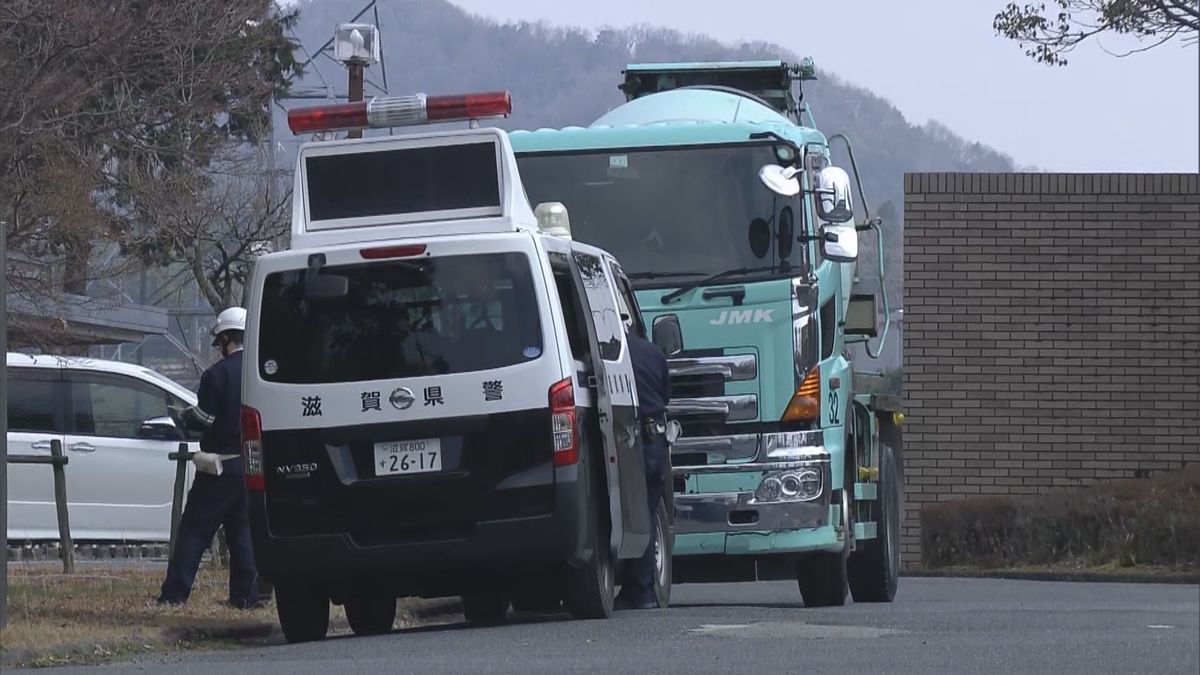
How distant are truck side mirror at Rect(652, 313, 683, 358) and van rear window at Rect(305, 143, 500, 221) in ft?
5.63

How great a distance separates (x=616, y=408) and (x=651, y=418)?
81 cm

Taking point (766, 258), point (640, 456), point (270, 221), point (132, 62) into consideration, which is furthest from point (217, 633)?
point (270, 221)

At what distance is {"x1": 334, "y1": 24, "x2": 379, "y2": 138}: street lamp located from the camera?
17.7 meters

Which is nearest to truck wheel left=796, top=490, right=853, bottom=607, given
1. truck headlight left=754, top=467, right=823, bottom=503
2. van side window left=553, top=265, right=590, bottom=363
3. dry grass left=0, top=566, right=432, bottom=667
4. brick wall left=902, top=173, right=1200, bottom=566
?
truck headlight left=754, top=467, right=823, bottom=503

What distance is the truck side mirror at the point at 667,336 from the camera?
1248 centimetres

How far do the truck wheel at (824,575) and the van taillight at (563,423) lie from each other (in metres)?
3.56

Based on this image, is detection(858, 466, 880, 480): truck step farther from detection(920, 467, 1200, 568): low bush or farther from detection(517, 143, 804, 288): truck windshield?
detection(920, 467, 1200, 568): low bush

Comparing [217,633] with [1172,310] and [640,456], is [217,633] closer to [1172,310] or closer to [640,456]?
[640,456]

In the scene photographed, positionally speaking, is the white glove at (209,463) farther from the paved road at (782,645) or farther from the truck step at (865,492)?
the truck step at (865,492)

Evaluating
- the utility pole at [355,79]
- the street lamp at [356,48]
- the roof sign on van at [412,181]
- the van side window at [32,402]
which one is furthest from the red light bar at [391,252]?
the van side window at [32,402]

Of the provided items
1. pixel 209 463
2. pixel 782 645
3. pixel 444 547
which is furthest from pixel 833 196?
pixel 209 463

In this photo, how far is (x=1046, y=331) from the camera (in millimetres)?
23641

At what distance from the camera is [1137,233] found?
2323cm

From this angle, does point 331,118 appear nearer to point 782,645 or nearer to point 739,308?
point 739,308
